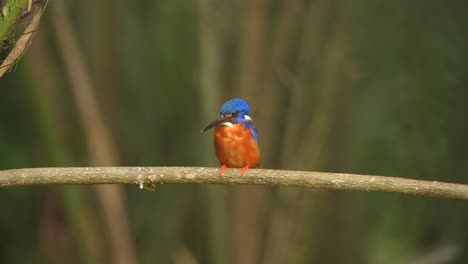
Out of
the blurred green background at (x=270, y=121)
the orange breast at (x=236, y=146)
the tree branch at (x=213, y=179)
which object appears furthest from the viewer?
the blurred green background at (x=270, y=121)

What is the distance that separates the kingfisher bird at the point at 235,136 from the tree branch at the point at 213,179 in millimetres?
760

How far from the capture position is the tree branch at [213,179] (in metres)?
2.03

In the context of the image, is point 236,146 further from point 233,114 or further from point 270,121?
point 270,121

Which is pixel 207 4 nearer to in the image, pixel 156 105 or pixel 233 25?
pixel 233 25

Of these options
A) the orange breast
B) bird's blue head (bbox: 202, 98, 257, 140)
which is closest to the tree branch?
the orange breast

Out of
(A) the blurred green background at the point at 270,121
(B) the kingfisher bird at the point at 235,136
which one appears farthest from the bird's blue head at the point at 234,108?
(A) the blurred green background at the point at 270,121

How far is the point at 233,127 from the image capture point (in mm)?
2961

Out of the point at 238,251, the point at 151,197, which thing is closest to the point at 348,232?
the point at 238,251

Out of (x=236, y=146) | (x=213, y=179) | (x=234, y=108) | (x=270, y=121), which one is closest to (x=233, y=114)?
(x=234, y=108)

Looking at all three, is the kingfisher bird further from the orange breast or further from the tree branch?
the tree branch

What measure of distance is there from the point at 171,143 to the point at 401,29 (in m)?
2.06

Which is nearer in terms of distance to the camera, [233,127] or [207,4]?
[233,127]

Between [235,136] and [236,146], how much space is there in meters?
0.08

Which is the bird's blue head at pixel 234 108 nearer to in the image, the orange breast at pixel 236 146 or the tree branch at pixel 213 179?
the orange breast at pixel 236 146
